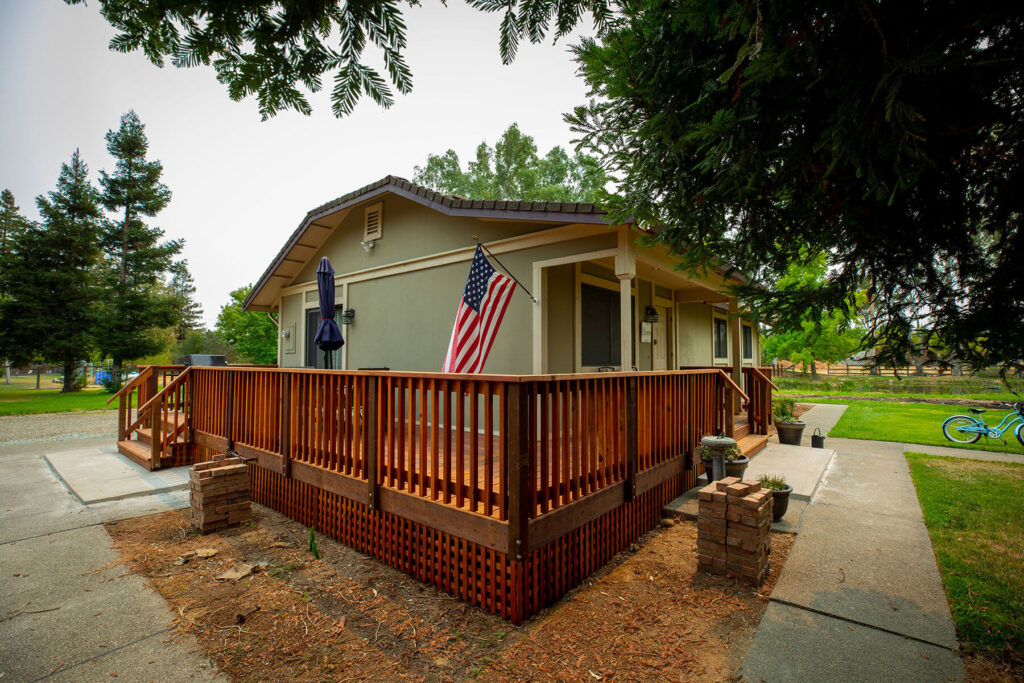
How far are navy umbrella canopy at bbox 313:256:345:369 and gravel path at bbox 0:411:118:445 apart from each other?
16.7ft

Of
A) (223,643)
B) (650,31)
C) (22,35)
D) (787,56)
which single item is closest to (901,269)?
(787,56)

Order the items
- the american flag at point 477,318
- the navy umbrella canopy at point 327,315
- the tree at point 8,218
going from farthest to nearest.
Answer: the tree at point 8,218, the navy umbrella canopy at point 327,315, the american flag at point 477,318

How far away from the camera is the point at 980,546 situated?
3.29 m

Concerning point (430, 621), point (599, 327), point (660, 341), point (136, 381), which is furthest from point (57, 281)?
point (430, 621)

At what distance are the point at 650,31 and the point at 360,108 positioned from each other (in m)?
1.74

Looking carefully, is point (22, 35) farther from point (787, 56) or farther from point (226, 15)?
point (787, 56)

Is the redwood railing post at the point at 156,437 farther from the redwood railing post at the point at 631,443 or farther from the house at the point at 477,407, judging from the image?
the redwood railing post at the point at 631,443

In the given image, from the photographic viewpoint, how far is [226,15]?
1.18 metres

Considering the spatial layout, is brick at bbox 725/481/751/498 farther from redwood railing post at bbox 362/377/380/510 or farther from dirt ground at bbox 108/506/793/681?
redwood railing post at bbox 362/377/380/510

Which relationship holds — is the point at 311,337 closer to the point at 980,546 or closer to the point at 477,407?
the point at 477,407

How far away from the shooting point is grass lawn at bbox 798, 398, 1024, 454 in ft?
24.6

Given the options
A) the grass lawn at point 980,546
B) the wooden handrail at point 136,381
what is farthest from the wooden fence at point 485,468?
the wooden handrail at point 136,381

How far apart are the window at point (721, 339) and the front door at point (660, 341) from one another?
11.1 feet

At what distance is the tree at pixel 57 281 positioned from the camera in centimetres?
1831
